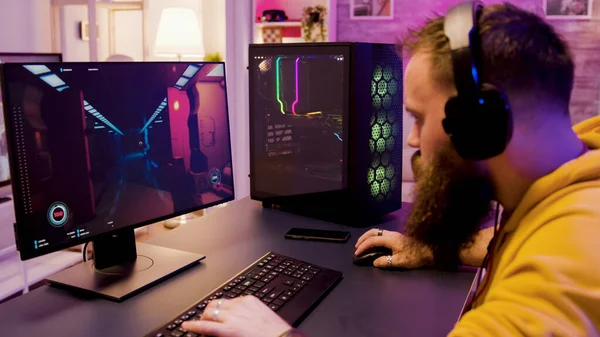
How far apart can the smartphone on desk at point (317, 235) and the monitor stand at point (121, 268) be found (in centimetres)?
28

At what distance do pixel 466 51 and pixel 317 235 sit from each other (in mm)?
763

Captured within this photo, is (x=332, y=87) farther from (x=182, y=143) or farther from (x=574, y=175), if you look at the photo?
(x=574, y=175)

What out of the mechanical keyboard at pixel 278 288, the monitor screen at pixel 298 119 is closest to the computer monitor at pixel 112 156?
the mechanical keyboard at pixel 278 288

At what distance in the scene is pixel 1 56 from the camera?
243 centimetres

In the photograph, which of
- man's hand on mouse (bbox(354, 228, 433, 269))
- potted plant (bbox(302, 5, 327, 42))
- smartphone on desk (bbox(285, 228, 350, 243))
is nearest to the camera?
man's hand on mouse (bbox(354, 228, 433, 269))

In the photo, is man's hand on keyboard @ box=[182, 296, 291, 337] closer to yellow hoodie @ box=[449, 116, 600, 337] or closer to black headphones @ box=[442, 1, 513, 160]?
yellow hoodie @ box=[449, 116, 600, 337]

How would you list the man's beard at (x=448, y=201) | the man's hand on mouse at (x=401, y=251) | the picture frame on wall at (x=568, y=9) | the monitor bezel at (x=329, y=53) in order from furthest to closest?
the picture frame on wall at (x=568, y=9) < the monitor bezel at (x=329, y=53) < the man's hand on mouse at (x=401, y=251) < the man's beard at (x=448, y=201)

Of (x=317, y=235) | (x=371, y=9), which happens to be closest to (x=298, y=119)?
(x=317, y=235)

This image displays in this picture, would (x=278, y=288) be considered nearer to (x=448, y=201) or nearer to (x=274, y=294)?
(x=274, y=294)

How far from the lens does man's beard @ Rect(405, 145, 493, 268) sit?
0.87 m

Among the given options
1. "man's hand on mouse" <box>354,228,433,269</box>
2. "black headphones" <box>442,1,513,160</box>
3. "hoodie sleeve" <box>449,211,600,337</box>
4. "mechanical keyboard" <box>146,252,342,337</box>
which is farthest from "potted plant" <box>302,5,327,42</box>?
"hoodie sleeve" <box>449,211,600,337</box>

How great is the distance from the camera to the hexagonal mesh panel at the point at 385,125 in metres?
1.56

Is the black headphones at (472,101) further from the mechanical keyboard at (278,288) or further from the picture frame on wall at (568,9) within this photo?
the picture frame on wall at (568,9)

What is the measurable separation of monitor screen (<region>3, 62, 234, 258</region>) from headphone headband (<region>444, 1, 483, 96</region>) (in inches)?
25.3
